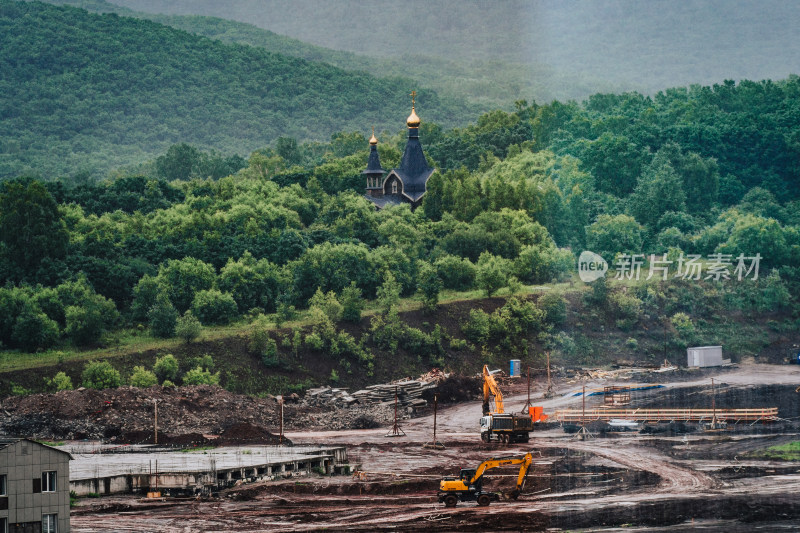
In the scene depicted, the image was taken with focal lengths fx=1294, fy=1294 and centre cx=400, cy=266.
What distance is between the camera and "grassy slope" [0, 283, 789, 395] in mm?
73562

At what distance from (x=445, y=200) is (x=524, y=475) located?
61.7m

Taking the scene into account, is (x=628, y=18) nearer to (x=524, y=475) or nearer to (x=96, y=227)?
(x=96, y=227)

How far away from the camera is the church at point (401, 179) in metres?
113

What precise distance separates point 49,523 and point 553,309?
53414mm

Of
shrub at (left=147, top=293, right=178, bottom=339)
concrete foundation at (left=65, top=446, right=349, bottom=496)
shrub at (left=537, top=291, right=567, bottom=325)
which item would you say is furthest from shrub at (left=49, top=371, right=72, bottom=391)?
shrub at (left=537, top=291, right=567, bottom=325)

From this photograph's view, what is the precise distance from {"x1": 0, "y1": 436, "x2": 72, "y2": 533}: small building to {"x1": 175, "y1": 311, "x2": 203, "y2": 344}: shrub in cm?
3799

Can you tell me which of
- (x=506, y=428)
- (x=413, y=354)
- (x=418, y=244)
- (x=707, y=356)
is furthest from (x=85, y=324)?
(x=707, y=356)

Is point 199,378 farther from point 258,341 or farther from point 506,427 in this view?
point 506,427

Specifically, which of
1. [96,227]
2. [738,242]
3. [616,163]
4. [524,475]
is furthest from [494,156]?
[524,475]

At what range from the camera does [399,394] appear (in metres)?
74.9

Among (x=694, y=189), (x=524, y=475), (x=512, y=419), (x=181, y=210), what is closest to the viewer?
(x=524, y=475)

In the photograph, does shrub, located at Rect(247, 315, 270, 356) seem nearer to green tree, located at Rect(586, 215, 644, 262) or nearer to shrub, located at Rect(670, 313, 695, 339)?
shrub, located at Rect(670, 313, 695, 339)

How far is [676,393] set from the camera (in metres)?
73.9

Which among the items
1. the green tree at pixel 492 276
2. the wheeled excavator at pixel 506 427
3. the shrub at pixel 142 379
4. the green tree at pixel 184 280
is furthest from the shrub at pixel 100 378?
the green tree at pixel 492 276
